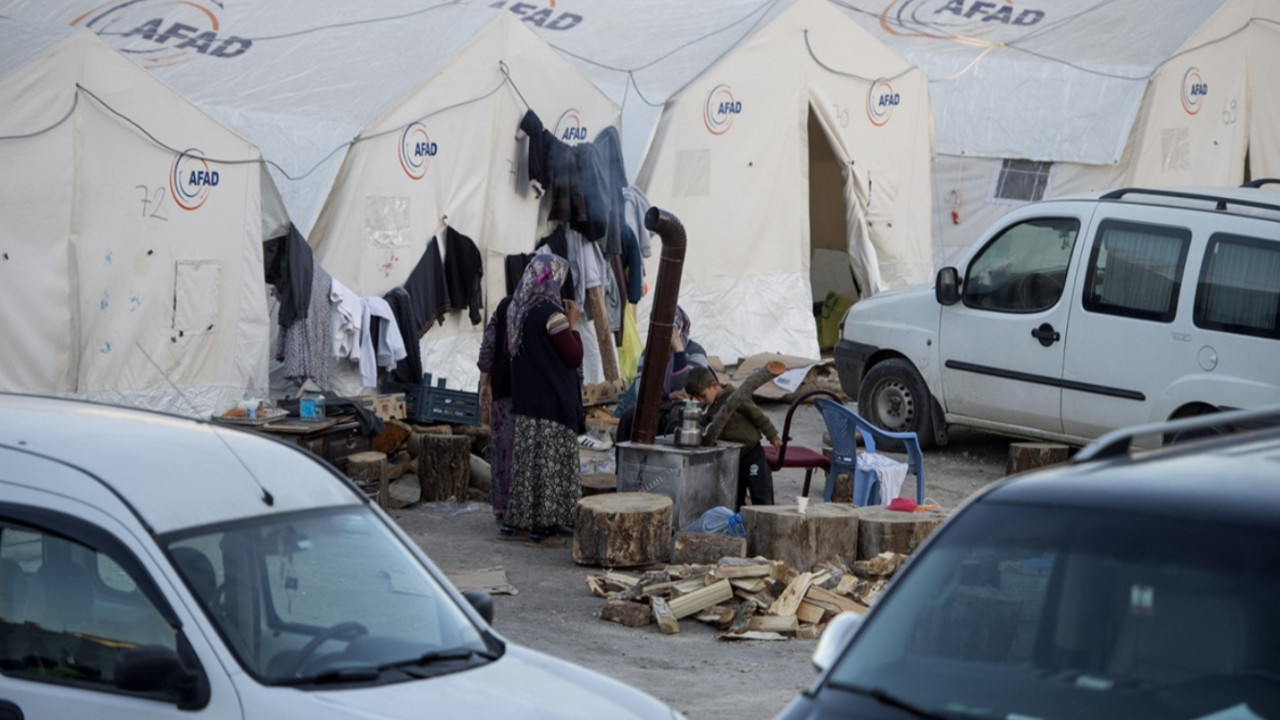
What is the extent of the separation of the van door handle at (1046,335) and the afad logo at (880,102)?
6.45 metres

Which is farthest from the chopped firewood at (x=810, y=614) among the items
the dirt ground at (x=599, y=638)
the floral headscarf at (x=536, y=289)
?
the floral headscarf at (x=536, y=289)

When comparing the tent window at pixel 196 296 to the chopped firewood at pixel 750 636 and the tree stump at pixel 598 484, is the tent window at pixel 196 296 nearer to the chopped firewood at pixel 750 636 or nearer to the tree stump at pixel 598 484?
the tree stump at pixel 598 484

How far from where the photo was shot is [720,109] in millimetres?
16484

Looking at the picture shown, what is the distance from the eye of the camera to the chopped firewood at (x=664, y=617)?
25.4ft

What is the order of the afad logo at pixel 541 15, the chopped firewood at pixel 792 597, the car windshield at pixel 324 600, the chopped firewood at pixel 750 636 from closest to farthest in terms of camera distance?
the car windshield at pixel 324 600 < the chopped firewood at pixel 750 636 < the chopped firewood at pixel 792 597 < the afad logo at pixel 541 15

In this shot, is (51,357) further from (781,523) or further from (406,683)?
(406,683)

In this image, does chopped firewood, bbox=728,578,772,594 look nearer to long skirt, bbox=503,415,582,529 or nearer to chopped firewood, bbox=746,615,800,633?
chopped firewood, bbox=746,615,800,633

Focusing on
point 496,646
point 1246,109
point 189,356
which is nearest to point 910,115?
point 1246,109

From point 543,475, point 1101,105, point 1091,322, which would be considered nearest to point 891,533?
point 543,475

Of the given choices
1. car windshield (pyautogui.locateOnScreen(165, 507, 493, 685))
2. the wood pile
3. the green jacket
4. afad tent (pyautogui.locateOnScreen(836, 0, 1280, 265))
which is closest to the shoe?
the green jacket

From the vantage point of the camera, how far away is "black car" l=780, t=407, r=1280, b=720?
310 cm

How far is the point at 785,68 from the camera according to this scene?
16.7 m

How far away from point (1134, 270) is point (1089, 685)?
8.44 meters

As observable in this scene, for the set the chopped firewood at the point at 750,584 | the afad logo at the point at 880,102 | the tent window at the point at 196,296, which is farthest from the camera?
the afad logo at the point at 880,102
